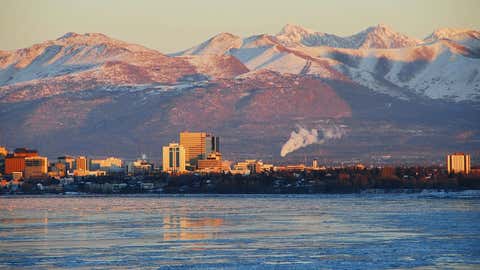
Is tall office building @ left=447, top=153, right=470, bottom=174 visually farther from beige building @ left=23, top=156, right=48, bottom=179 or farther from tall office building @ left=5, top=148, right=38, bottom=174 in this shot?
tall office building @ left=5, top=148, right=38, bottom=174

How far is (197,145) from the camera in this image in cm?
19288

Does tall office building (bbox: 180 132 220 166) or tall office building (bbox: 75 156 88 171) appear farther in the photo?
tall office building (bbox: 180 132 220 166)

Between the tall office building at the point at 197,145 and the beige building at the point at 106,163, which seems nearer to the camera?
the beige building at the point at 106,163

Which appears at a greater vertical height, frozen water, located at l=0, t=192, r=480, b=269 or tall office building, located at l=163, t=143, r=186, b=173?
tall office building, located at l=163, t=143, r=186, b=173

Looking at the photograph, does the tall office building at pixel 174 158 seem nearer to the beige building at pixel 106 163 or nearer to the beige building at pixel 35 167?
the beige building at pixel 106 163

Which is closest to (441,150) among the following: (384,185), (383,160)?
(383,160)

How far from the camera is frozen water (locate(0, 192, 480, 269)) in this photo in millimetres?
47562

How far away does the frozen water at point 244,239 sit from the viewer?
156 feet

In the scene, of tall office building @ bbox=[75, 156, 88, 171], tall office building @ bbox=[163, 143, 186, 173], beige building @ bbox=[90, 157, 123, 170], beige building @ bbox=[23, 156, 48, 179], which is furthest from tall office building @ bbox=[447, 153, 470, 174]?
tall office building @ bbox=[75, 156, 88, 171]

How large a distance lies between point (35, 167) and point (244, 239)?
11818 centimetres

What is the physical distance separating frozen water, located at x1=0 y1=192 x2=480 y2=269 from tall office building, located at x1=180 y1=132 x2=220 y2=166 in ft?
348

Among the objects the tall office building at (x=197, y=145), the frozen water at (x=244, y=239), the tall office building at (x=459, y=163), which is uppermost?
the tall office building at (x=197, y=145)

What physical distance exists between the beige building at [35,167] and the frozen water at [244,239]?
8841 centimetres

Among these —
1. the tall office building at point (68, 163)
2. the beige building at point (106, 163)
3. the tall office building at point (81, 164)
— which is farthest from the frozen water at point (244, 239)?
the beige building at point (106, 163)
